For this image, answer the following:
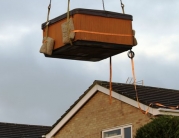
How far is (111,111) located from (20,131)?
10.8m

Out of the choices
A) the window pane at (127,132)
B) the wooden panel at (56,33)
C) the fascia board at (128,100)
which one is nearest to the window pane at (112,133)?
the window pane at (127,132)

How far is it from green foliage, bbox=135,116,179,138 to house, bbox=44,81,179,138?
5.92 ft

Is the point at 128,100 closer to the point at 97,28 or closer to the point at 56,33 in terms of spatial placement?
the point at 56,33

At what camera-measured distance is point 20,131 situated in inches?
1321

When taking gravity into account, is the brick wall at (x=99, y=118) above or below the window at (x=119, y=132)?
above

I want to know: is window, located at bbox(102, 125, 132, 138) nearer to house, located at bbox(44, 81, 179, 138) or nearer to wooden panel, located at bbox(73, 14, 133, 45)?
house, located at bbox(44, 81, 179, 138)

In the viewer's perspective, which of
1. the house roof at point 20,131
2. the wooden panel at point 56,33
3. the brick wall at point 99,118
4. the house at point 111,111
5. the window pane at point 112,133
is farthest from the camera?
the house roof at point 20,131

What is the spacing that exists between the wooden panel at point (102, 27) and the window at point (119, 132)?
310 inches

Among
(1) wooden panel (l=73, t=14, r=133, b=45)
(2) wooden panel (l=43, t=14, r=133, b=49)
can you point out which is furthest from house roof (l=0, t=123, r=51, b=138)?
(1) wooden panel (l=73, t=14, r=133, b=45)

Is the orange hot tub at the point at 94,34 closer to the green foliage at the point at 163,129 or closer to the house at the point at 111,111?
the green foliage at the point at 163,129

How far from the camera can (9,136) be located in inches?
1268

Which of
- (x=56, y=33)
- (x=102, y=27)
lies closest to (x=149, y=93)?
(x=56, y=33)

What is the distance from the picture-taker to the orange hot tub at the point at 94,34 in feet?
47.9

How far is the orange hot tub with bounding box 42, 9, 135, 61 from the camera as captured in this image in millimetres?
14594
